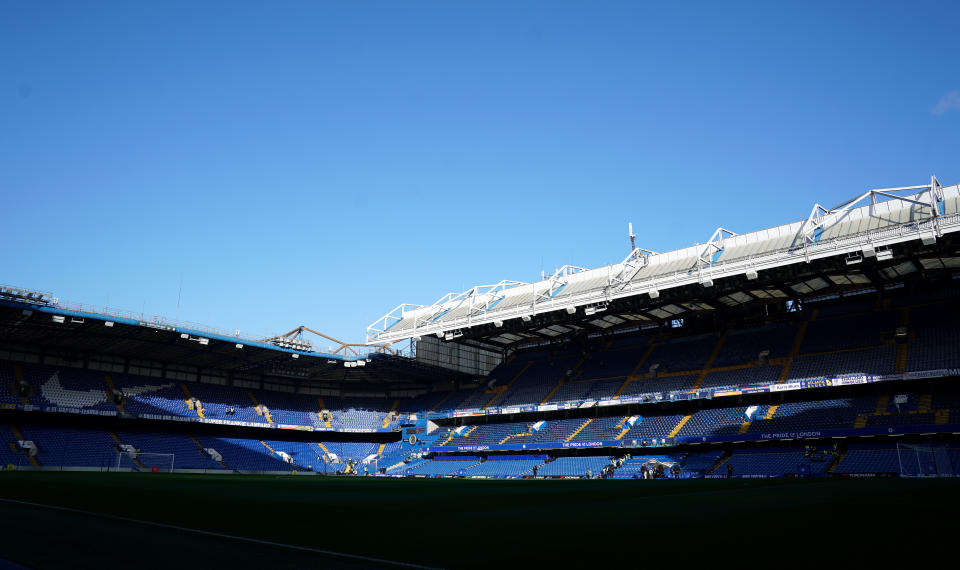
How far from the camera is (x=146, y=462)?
52594mm

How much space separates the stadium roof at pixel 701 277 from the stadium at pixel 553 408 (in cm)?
19

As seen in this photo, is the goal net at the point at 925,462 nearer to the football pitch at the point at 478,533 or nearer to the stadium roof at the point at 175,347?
the football pitch at the point at 478,533

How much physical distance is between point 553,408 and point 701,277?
19.1 m

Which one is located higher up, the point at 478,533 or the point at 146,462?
the point at 146,462

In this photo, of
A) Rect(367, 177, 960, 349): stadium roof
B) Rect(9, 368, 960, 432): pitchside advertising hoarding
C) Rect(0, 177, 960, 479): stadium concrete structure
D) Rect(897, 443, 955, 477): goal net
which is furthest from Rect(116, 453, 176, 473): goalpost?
Rect(897, 443, 955, 477): goal net

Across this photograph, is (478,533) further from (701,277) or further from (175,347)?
(175,347)

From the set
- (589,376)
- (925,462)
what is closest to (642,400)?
(589,376)

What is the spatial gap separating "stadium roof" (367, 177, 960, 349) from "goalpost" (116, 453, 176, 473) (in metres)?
19.7

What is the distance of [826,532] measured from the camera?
8.55 m

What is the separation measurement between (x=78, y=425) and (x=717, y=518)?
58.9 m

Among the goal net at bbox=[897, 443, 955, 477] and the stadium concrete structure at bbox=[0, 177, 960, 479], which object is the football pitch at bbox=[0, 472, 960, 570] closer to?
the goal net at bbox=[897, 443, 955, 477]

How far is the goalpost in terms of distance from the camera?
51.5 m

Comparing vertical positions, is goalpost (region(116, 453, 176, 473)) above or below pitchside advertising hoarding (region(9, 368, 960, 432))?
below

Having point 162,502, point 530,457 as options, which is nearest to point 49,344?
point 530,457
